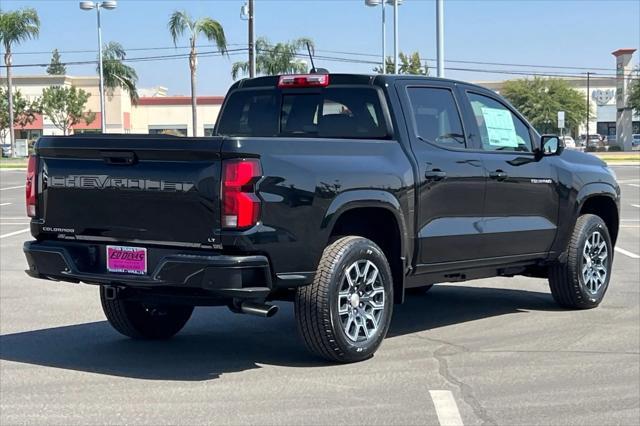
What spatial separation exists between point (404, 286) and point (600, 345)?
1649 mm

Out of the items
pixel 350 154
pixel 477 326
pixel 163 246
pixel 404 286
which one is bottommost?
pixel 477 326

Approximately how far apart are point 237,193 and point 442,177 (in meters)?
2.07

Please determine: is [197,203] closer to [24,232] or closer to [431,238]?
[431,238]

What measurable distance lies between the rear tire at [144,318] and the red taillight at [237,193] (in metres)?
1.78

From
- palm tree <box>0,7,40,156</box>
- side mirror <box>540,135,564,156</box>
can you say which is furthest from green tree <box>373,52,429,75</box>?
side mirror <box>540,135,564,156</box>

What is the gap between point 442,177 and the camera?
695cm

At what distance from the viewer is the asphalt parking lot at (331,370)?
17.2 feet

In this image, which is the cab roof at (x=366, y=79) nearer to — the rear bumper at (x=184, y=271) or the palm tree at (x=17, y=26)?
the rear bumper at (x=184, y=271)

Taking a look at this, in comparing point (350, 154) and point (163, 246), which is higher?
point (350, 154)

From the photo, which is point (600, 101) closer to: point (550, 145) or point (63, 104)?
point (63, 104)

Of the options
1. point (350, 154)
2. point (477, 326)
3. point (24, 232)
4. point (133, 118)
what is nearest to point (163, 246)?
point (350, 154)

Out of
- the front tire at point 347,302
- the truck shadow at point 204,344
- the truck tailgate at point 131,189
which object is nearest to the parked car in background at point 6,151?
the truck shadow at point 204,344

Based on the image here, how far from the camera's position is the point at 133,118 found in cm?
7919

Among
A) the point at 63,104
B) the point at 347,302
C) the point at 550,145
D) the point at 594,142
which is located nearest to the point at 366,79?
the point at 347,302
